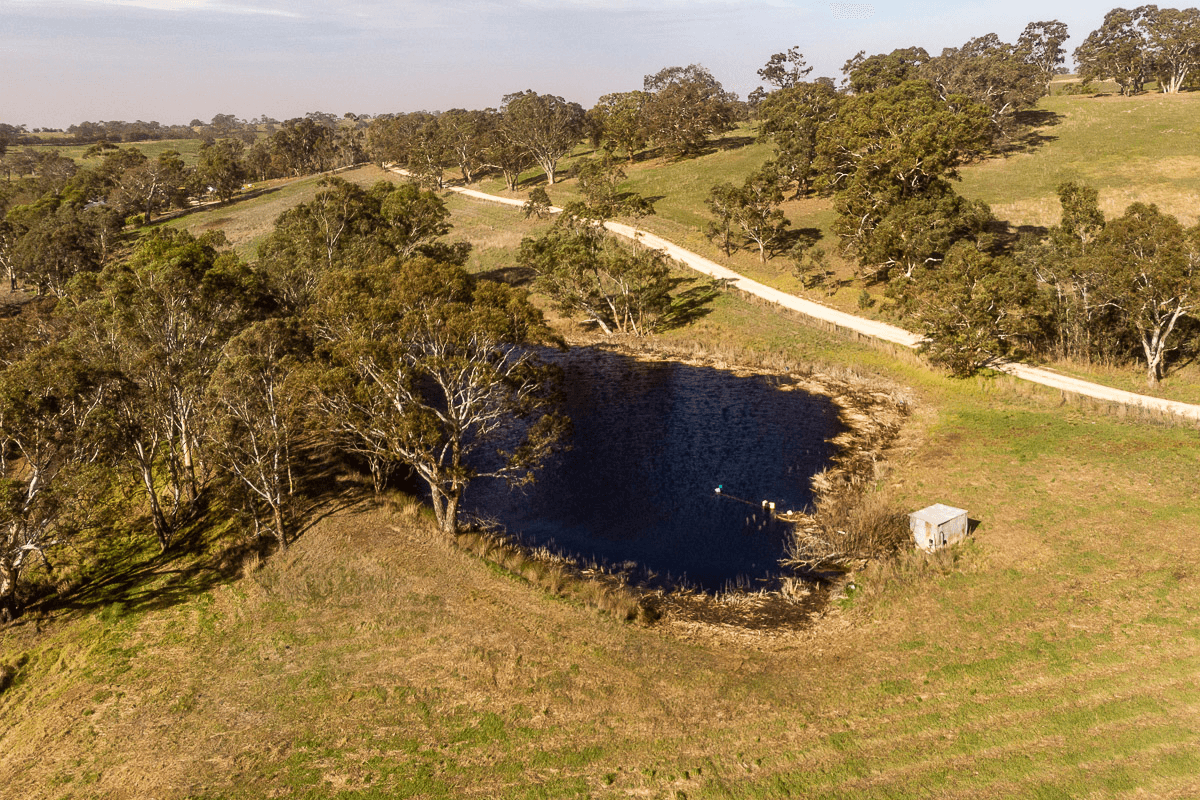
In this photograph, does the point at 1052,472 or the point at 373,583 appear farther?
the point at 1052,472

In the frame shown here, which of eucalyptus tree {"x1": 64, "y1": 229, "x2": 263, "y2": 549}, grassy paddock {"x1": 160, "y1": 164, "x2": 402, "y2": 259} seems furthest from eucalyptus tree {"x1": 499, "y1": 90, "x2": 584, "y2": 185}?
eucalyptus tree {"x1": 64, "y1": 229, "x2": 263, "y2": 549}

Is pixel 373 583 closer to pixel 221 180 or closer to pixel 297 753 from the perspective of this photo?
pixel 297 753

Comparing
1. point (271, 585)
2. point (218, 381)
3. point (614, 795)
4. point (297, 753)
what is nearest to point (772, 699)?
point (614, 795)

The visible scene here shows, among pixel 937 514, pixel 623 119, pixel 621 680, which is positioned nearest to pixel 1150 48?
pixel 623 119

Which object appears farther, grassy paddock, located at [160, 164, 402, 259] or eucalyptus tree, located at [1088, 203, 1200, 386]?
grassy paddock, located at [160, 164, 402, 259]

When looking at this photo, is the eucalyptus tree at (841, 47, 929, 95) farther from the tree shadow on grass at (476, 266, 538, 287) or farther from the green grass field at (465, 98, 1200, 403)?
the tree shadow on grass at (476, 266, 538, 287)

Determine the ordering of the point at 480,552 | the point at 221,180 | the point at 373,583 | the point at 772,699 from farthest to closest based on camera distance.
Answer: the point at 221,180, the point at 480,552, the point at 373,583, the point at 772,699

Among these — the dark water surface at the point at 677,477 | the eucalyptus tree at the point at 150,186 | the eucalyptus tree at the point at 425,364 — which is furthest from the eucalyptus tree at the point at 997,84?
the eucalyptus tree at the point at 150,186
